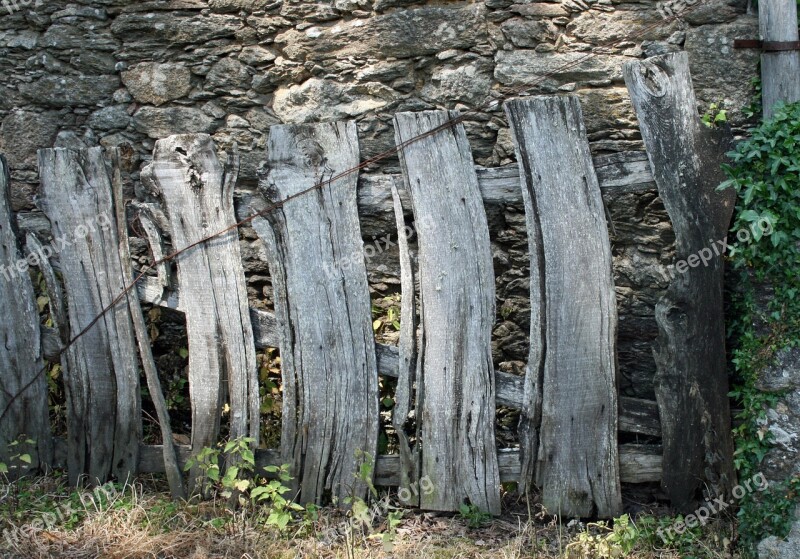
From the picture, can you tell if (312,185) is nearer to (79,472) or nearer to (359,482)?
(359,482)

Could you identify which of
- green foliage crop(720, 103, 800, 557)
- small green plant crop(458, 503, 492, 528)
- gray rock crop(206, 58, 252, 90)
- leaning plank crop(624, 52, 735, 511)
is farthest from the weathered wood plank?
green foliage crop(720, 103, 800, 557)

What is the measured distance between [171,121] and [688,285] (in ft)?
8.82

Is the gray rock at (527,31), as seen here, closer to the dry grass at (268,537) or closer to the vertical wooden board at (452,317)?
the vertical wooden board at (452,317)

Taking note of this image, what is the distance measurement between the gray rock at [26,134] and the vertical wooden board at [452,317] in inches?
90.9

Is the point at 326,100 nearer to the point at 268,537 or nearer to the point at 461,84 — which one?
the point at 461,84

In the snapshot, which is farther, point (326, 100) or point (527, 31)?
point (326, 100)

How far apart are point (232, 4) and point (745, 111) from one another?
2.40m

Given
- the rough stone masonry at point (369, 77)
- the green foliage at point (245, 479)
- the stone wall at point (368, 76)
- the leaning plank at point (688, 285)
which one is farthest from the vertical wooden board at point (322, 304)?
the leaning plank at point (688, 285)

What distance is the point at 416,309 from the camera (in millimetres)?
3025

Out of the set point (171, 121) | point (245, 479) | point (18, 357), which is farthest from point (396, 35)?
point (18, 357)

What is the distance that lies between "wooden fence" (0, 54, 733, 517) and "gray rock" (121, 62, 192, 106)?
0.97m

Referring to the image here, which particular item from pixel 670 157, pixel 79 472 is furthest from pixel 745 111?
pixel 79 472

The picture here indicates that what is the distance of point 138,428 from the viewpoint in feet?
10.9

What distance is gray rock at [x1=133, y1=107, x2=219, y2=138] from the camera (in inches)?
159
